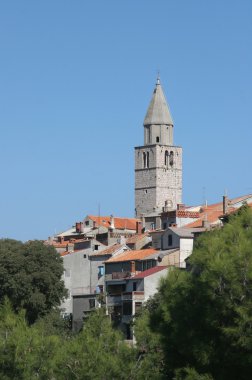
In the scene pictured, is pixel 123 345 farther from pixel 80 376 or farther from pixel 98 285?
pixel 98 285

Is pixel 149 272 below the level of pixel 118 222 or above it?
below

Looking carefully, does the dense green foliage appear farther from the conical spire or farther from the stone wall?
the conical spire

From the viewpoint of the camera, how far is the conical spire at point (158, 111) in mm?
157750

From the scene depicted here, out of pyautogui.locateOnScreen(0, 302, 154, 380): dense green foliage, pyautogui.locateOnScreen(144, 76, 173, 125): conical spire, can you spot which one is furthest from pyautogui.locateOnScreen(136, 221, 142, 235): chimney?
pyautogui.locateOnScreen(0, 302, 154, 380): dense green foliage

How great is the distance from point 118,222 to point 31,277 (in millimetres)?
32349

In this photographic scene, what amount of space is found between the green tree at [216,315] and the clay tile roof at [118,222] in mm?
67604

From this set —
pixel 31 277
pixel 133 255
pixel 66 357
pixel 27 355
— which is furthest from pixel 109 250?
pixel 66 357

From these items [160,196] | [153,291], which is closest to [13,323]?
[153,291]

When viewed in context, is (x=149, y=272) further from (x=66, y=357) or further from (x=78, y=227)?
(x=78, y=227)

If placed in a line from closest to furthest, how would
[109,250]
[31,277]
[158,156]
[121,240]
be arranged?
[31,277] → [109,250] → [121,240] → [158,156]

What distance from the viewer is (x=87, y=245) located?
322 ft

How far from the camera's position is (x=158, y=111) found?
158 metres

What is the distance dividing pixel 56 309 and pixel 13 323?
30352 millimetres

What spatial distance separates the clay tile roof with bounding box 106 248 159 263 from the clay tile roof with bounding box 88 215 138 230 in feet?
72.7
